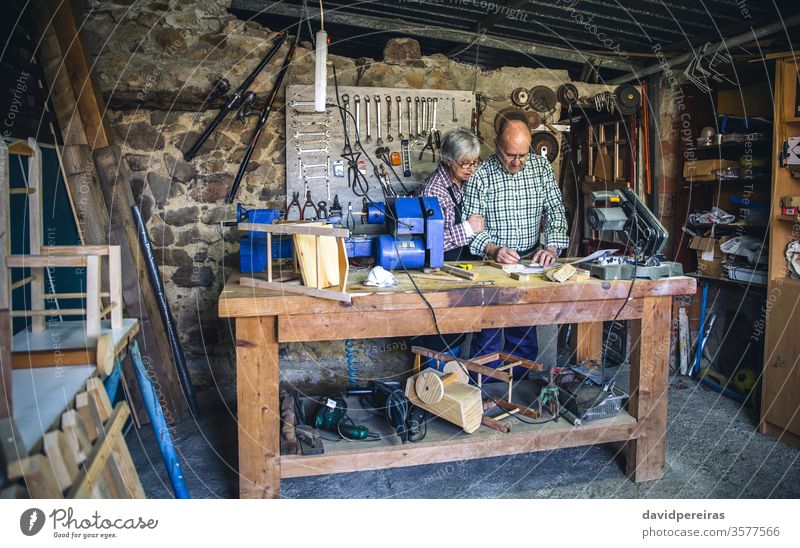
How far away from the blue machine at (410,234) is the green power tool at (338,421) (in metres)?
0.75

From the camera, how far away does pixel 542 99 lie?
15.2 ft

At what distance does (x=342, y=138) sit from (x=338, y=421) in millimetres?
2236

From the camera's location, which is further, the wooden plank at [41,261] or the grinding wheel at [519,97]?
the grinding wheel at [519,97]

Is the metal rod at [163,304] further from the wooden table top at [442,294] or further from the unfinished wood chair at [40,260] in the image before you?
the unfinished wood chair at [40,260]

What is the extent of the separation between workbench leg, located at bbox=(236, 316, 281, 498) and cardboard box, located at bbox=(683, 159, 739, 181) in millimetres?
3395

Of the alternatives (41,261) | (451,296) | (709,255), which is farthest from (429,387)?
(709,255)

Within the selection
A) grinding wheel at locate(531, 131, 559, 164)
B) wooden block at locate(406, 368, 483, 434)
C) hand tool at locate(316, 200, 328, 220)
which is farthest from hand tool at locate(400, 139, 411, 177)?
wooden block at locate(406, 368, 483, 434)

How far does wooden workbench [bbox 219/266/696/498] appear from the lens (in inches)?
91.0

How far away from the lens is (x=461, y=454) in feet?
8.52

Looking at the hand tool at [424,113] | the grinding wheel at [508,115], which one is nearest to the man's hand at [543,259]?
the hand tool at [424,113]

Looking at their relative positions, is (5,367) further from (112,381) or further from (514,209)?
(514,209)

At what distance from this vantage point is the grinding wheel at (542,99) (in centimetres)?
461

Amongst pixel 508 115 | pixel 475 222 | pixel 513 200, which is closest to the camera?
pixel 475 222
